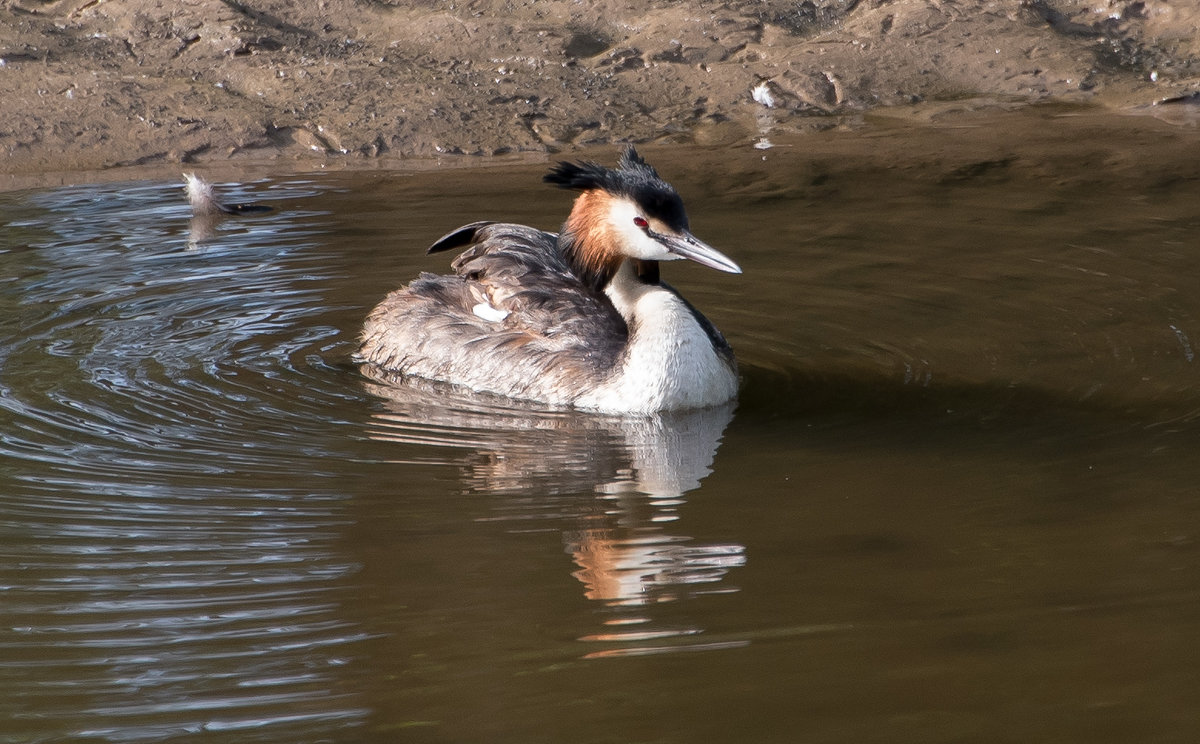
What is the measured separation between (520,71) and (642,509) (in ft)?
28.3

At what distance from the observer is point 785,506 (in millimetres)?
5535

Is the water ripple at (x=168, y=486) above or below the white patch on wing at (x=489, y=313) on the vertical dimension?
below

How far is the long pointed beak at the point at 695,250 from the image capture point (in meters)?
6.77

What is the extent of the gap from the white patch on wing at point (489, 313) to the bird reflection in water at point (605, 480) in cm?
45

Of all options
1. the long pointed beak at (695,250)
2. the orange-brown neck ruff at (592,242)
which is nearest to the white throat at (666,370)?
the long pointed beak at (695,250)

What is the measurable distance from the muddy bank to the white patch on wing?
15.9 ft

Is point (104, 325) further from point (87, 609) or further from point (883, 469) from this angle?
point (883, 469)

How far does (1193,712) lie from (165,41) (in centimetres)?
1224

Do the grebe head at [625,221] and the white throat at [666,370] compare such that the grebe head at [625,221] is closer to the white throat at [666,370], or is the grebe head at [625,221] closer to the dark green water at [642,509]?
the white throat at [666,370]

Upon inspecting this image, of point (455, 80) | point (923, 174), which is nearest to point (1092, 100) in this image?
point (923, 174)

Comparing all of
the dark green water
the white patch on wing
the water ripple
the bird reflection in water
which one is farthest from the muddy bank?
the bird reflection in water

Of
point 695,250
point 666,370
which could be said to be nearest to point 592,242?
point 695,250

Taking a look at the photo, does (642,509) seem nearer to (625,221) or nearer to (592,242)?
(625,221)

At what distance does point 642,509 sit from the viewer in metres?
5.65
